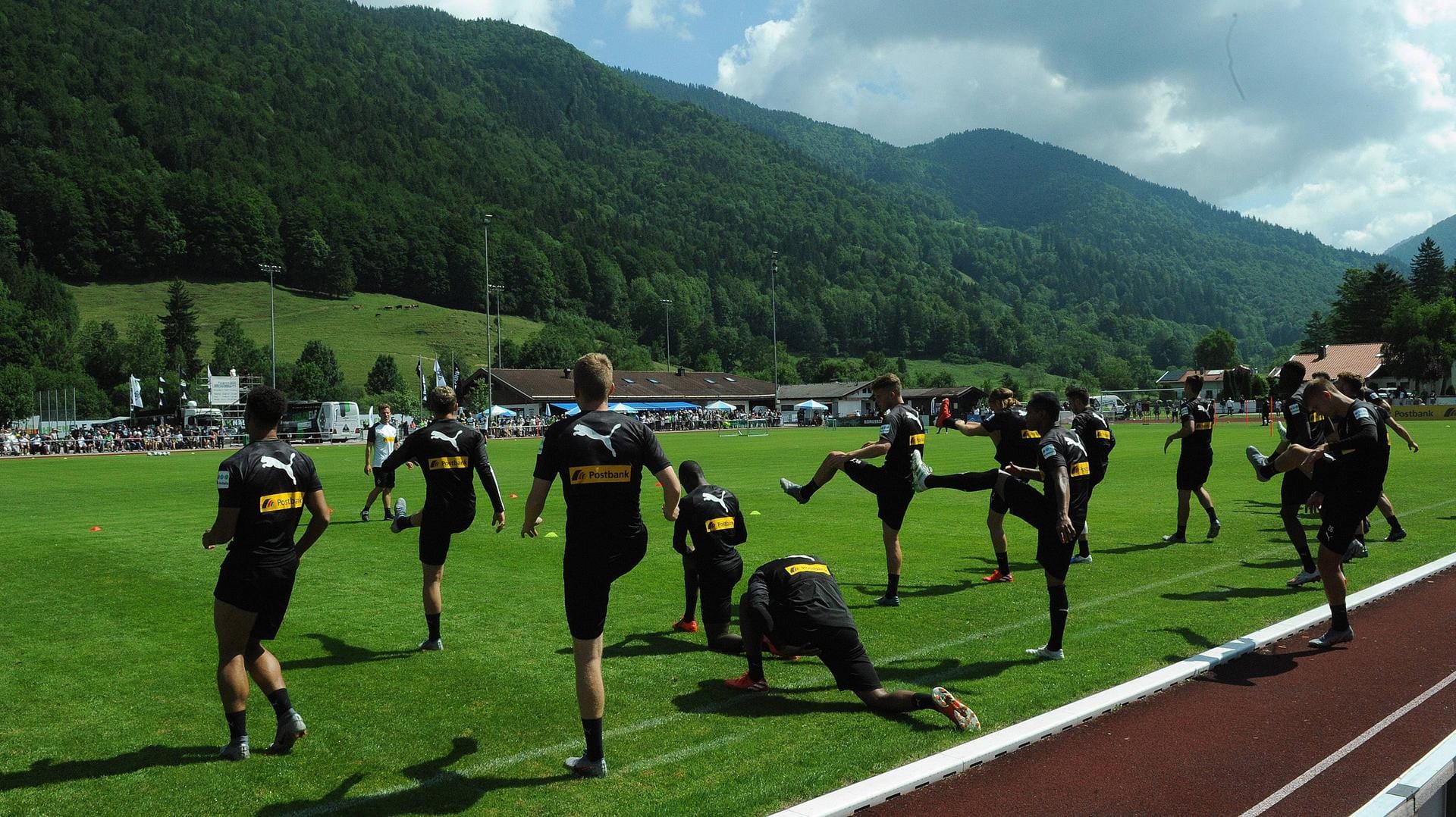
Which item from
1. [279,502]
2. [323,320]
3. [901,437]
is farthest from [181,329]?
[279,502]

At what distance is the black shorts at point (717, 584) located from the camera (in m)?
7.54

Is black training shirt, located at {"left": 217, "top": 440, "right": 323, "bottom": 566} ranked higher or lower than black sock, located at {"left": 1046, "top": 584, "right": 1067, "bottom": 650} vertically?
higher

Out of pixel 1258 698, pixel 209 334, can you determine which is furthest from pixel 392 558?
pixel 209 334

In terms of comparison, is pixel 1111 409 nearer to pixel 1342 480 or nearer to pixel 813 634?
pixel 1342 480

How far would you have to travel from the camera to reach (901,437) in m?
8.90

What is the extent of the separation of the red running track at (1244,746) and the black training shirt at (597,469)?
203 centimetres

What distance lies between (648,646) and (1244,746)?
14.5ft

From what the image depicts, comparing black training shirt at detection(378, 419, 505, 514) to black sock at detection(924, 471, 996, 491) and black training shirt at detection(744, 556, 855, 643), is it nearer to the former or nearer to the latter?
black training shirt at detection(744, 556, 855, 643)

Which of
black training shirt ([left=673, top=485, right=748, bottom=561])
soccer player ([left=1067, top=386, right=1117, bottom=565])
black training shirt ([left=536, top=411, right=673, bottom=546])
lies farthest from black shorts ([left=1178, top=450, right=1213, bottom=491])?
black training shirt ([left=536, top=411, right=673, bottom=546])

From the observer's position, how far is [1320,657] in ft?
23.8

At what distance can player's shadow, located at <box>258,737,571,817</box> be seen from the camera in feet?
15.4

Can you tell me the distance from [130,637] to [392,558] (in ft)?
14.5

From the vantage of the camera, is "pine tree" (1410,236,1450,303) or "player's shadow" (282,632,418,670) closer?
"player's shadow" (282,632,418,670)

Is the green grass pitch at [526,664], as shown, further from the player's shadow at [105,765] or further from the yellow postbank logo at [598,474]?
the yellow postbank logo at [598,474]
